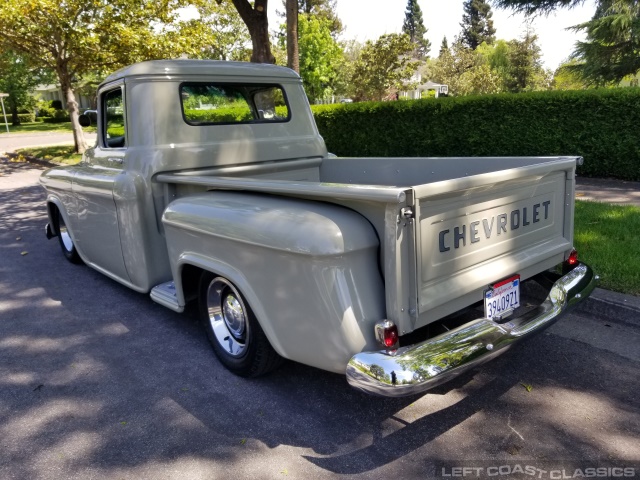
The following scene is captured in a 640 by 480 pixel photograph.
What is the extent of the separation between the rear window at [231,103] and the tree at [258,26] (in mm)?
4954

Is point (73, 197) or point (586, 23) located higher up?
point (586, 23)

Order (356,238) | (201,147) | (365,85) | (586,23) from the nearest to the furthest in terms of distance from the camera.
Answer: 1. (356,238)
2. (201,147)
3. (586,23)
4. (365,85)

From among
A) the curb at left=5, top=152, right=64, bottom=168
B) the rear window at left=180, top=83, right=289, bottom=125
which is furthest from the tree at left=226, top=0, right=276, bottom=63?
the curb at left=5, top=152, right=64, bottom=168

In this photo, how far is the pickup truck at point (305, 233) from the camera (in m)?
2.33

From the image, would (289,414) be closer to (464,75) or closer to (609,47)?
(609,47)

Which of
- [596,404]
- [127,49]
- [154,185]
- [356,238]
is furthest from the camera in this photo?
[127,49]

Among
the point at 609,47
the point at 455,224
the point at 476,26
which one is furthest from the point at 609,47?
the point at 476,26

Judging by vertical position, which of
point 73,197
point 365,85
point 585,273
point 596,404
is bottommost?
point 596,404


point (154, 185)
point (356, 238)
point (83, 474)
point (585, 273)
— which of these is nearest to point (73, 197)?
point (154, 185)

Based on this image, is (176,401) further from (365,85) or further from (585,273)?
(365,85)

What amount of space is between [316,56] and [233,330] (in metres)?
36.9

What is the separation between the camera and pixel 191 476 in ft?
7.79

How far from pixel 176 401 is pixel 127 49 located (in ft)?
43.8

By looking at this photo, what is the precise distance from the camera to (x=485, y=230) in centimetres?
272
